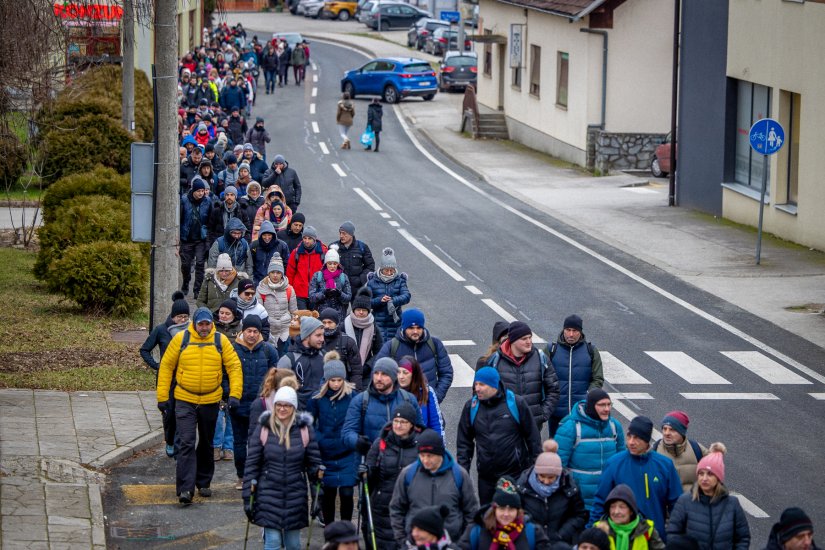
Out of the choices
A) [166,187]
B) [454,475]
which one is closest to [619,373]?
[166,187]

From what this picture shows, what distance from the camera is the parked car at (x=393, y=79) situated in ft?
173

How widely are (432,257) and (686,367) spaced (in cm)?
825

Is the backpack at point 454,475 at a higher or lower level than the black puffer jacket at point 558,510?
higher

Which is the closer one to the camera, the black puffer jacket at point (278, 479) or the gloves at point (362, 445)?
the black puffer jacket at point (278, 479)

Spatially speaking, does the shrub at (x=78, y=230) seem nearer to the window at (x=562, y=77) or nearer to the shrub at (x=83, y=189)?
the shrub at (x=83, y=189)

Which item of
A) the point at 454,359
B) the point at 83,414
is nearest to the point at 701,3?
the point at 454,359

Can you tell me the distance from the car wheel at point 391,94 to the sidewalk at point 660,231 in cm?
660

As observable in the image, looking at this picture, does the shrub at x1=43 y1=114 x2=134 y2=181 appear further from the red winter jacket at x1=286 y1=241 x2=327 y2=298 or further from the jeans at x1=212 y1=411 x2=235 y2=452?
the jeans at x1=212 y1=411 x2=235 y2=452

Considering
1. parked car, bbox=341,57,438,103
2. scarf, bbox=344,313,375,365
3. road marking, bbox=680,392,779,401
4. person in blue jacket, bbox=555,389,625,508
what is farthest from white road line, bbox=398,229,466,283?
parked car, bbox=341,57,438,103

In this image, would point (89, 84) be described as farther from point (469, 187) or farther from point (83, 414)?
point (83, 414)

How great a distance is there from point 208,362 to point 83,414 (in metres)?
3.11

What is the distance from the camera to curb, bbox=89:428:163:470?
12398 mm

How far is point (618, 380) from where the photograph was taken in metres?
15.9

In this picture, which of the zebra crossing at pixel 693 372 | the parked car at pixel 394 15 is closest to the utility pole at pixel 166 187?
the zebra crossing at pixel 693 372
